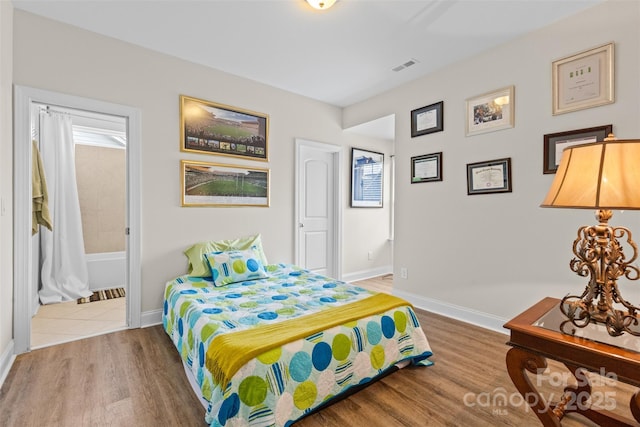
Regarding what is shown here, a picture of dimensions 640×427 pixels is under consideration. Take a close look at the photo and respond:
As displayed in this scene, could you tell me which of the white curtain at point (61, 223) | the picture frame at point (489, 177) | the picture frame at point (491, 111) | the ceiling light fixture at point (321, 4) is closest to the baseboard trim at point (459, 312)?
the picture frame at point (489, 177)

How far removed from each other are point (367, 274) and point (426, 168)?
7.28ft

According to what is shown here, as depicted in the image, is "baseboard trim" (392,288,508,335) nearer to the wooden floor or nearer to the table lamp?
the wooden floor

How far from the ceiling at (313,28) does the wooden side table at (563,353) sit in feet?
7.48

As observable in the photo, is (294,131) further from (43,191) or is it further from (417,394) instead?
(417,394)

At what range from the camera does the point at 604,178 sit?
1105 mm

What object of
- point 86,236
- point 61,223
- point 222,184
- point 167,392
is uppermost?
point 222,184

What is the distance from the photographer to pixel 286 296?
2408 mm

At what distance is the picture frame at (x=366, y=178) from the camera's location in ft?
15.4

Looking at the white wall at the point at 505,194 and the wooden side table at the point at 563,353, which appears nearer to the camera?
the wooden side table at the point at 563,353

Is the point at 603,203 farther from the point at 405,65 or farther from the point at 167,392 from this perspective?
the point at 405,65

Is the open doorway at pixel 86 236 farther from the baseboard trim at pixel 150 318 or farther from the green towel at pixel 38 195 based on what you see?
the baseboard trim at pixel 150 318

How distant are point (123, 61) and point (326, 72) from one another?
6.65ft

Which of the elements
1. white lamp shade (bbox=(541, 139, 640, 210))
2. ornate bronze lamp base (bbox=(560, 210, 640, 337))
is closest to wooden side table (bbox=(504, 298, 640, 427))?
ornate bronze lamp base (bbox=(560, 210, 640, 337))

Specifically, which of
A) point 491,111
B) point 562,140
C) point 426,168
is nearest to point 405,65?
point 491,111
